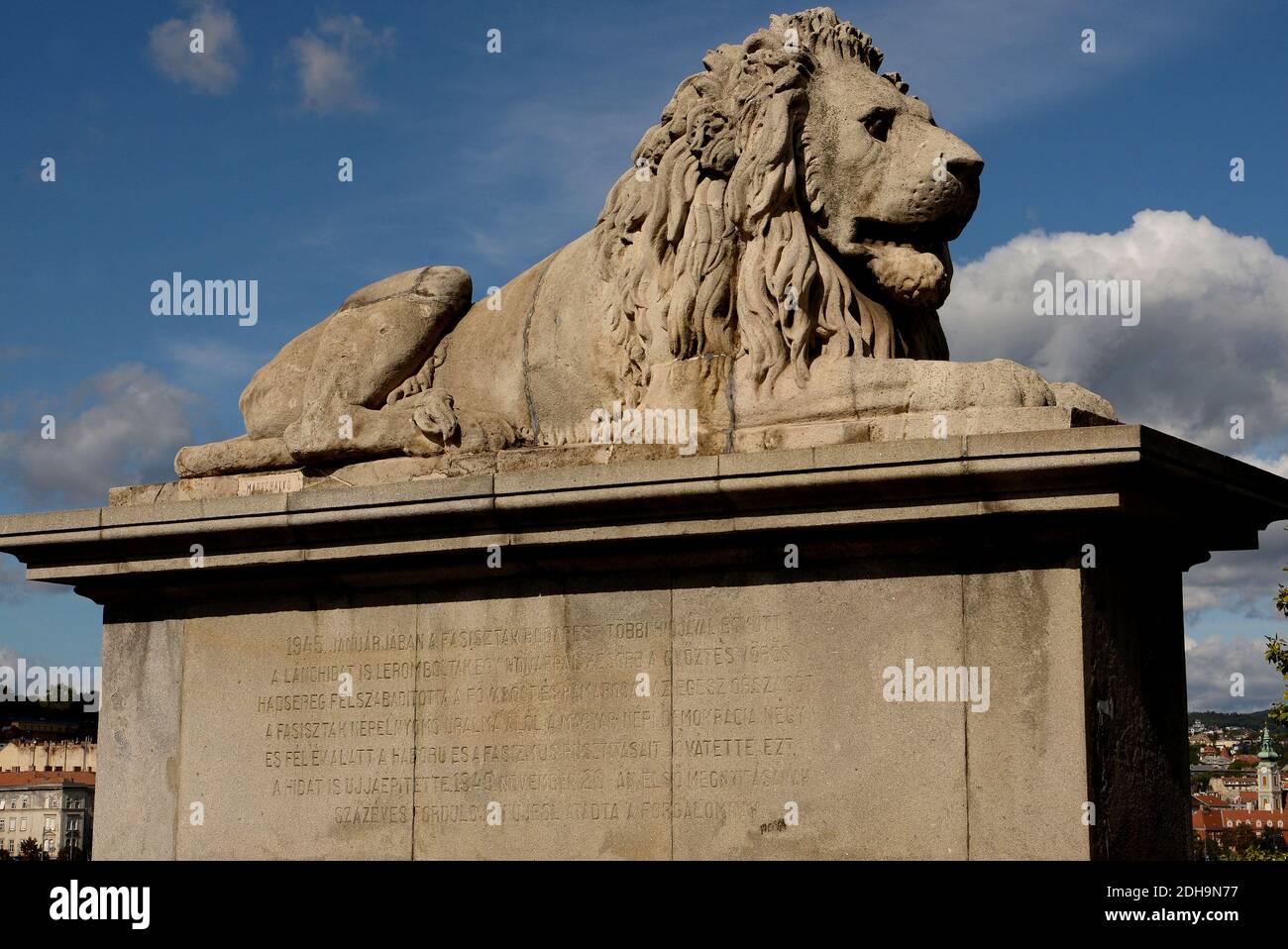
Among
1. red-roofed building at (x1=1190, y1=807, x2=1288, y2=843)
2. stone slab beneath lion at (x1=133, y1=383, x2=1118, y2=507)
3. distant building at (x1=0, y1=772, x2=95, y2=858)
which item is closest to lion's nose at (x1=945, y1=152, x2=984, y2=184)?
stone slab beneath lion at (x1=133, y1=383, x2=1118, y2=507)

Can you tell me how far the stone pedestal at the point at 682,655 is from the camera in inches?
302

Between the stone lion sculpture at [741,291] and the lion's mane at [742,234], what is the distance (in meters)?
0.01

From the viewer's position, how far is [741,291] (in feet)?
29.7

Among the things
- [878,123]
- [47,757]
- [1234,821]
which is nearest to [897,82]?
[878,123]

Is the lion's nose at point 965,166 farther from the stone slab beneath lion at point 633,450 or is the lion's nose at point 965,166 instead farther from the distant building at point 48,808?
the distant building at point 48,808

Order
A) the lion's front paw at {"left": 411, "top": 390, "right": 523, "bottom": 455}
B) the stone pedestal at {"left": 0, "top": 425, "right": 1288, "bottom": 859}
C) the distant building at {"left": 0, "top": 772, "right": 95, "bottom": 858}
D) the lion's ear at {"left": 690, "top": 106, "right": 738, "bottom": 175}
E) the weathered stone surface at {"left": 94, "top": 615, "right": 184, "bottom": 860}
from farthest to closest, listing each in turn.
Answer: the distant building at {"left": 0, "top": 772, "right": 95, "bottom": 858}, the weathered stone surface at {"left": 94, "top": 615, "right": 184, "bottom": 860}, the lion's front paw at {"left": 411, "top": 390, "right": 523, "bottom": 455}, the lion's ear at {"left": 690, "top": 106, "right": 738, "bottom": 175}, the stone pedestal at {"left": 0, "top": 425, "right": 1288, "bottom": 859}

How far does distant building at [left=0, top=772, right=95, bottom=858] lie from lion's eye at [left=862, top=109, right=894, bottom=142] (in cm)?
6144

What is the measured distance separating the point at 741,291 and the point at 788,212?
536 millimetres

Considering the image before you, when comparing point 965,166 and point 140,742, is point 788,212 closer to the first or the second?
point 965,166

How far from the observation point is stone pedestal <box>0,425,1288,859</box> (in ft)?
25.1

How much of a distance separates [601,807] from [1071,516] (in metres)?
2.74

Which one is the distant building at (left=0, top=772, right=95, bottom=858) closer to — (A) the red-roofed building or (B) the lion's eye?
(A) the red-roofed building
